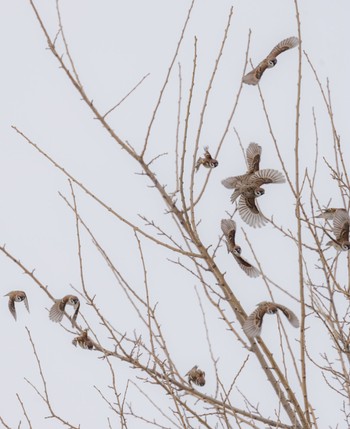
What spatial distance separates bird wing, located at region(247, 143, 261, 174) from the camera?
2947 mm

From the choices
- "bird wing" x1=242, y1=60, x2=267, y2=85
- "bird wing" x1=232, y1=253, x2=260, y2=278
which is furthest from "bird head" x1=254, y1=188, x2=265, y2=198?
"bird wing" x1=242, y1=60, x2=267, y2=85

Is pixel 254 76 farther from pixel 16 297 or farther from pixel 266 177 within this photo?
pixel 16 297

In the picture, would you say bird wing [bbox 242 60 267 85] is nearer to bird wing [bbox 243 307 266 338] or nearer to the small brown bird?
bird wing [bbox 243 307 266 338]

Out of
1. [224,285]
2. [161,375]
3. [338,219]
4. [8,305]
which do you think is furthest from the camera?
[8,305]

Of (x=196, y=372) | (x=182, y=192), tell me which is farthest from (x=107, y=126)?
(x=196, y=372)

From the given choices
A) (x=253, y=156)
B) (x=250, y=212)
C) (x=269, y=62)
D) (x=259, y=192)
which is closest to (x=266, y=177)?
(x=259, y=192)

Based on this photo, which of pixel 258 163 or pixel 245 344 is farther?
pixel 258 163

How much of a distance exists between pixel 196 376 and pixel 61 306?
73cm

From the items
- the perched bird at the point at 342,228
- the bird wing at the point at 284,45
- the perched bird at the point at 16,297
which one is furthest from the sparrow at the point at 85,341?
the bird wing at the point at 284,45

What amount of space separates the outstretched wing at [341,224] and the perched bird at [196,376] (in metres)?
0.87

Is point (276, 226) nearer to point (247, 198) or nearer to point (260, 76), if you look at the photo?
point (247, 198)

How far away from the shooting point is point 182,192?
7.76 feet

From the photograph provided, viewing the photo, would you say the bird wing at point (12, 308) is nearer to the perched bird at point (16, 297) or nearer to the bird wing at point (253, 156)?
the perched bird at point (16, 297)

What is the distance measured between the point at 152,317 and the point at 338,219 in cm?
85
